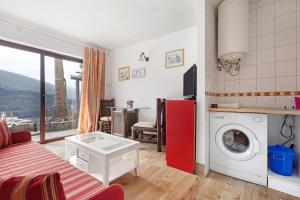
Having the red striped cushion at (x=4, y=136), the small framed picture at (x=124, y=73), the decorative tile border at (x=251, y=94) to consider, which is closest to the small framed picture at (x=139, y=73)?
the small framed picture at (x=124, y=73)

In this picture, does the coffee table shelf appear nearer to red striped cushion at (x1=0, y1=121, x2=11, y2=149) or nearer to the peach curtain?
red striped cushion at (x1=0, y1=121, x2=11, y2=149)

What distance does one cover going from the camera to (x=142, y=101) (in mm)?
3625

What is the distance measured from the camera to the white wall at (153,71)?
2982 millimetres

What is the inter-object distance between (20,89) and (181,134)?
131 inches

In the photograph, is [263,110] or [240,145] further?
[240,145]

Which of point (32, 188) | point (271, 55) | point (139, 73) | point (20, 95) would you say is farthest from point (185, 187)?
point (20, 95)

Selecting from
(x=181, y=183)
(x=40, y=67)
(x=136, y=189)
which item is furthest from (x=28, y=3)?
(x=181, y=183)

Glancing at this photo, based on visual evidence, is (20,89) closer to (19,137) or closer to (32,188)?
(19,137)

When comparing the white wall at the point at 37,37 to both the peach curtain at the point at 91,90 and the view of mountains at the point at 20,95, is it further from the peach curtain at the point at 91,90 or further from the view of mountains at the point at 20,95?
the view of mountains at the point at 20,95

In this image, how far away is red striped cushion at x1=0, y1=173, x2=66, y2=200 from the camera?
0.43 meters

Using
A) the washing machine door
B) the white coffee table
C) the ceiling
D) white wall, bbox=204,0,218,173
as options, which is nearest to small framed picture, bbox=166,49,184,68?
the ceiling

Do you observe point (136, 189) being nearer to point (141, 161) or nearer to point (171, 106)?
point (141, 161)

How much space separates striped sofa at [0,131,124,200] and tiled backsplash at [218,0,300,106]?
2222mm

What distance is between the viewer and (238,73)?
7.25 feet
